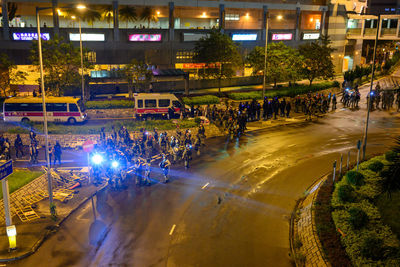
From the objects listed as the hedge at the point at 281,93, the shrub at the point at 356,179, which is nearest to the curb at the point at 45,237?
the shrub at the point at 356,179

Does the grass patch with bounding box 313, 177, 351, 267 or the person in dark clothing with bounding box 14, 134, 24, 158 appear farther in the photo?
the person in dark clothing with bounding box 14, 134, 24, 158

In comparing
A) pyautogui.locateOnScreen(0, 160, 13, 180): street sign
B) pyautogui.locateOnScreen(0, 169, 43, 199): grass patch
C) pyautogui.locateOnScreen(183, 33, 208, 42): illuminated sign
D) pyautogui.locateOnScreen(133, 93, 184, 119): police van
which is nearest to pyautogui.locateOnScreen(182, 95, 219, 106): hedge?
pyautogui.locateOnScreen(133, 93, 184, 119): police van

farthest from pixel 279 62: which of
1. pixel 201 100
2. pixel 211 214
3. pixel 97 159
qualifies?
pixel 211 214

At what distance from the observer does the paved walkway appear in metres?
12.0

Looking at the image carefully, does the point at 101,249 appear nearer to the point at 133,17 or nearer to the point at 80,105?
the point at 80,105

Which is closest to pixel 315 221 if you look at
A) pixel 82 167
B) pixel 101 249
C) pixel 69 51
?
pixel 101 249

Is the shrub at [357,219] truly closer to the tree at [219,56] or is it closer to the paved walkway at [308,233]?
the paved walkway at [308,233]

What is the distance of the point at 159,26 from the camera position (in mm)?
53969

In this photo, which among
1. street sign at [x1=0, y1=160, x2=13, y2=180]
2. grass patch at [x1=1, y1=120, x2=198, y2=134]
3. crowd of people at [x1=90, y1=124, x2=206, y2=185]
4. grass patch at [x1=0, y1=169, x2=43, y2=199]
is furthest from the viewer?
grass patch at [x1=1, y1=120, x2=198, y2=134]

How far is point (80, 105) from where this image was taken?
105ft

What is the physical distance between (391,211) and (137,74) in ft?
102

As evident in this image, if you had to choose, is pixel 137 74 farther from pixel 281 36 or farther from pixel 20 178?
pixel 281 36

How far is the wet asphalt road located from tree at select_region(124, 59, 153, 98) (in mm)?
16651

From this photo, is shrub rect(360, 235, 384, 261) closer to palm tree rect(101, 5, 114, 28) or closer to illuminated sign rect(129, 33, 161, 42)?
illuminated sign rect(129, 33, 161, 42)
